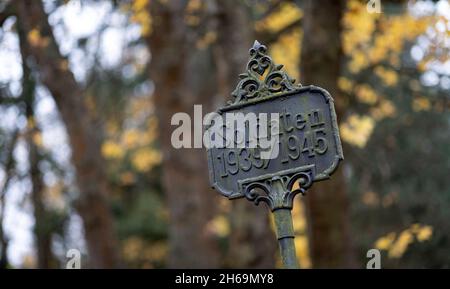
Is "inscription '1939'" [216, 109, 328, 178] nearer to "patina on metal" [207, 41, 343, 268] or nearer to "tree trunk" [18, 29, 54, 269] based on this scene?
"patina on metal" [207, 41, 343, 268]

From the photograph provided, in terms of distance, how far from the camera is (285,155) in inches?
195

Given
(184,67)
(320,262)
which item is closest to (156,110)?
(184,67)

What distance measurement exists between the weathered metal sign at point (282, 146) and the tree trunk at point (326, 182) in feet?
13.8

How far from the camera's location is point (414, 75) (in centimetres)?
1266

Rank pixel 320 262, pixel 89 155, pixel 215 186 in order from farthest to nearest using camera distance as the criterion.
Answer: pixel 89 155
pixel 320 262
pixel 215 186

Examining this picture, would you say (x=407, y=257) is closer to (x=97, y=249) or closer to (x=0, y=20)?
(x=97, y=249)

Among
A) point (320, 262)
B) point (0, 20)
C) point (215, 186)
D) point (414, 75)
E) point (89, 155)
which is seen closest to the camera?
point (215, 186)

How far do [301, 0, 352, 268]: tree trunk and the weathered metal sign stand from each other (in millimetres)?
4197

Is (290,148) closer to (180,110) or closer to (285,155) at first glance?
(285,155)

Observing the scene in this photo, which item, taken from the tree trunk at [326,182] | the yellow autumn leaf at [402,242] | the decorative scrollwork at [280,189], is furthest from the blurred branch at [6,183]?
the decorative scrollwork at [280,189]

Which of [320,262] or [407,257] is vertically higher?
[407,257]

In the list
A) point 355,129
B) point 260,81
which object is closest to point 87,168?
point 355,129

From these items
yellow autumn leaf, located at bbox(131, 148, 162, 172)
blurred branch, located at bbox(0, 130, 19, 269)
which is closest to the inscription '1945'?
blurred branch, located at bbox(0, 130, 19, 269)

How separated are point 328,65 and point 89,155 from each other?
11.9ft
